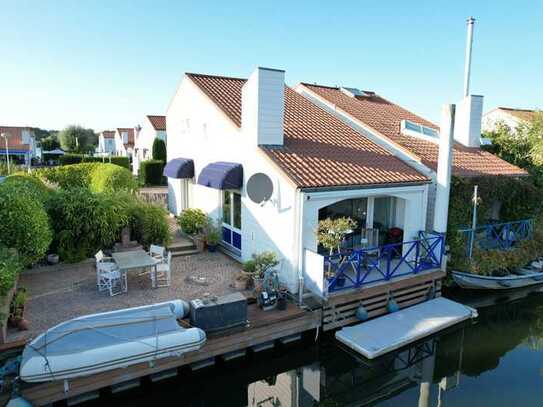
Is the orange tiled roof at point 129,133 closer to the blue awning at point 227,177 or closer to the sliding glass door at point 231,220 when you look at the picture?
the sliding glass door at point 231,220

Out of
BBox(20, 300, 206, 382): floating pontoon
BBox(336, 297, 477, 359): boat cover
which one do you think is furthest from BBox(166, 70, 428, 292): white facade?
BBox(20, 300, 206, 382): floating pontoon

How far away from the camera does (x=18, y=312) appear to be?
10133 millimetres

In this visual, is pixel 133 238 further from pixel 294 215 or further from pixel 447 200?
pixel 447 200

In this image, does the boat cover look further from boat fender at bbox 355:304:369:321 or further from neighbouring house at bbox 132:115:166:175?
neighbouring house at bbox 132:115:166:175

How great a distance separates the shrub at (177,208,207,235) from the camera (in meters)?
18.0

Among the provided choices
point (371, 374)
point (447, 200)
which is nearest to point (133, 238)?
point (371, 374)

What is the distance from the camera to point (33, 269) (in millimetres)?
14461

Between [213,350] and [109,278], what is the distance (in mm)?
4537

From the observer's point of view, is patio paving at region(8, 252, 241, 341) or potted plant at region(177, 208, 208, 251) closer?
patio paving at region(8, 252, 241, 341)

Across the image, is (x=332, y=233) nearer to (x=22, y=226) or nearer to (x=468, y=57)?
(x=22, y=226)

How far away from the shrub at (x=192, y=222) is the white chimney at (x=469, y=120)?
14.7 m

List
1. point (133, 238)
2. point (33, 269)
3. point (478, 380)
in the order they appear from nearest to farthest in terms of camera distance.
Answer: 1. point (478, 380)
2. point (33, 269)
3. point (133, 238)

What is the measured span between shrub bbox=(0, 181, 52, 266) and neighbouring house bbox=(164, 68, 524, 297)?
6.37 meters

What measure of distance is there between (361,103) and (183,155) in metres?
11.6
